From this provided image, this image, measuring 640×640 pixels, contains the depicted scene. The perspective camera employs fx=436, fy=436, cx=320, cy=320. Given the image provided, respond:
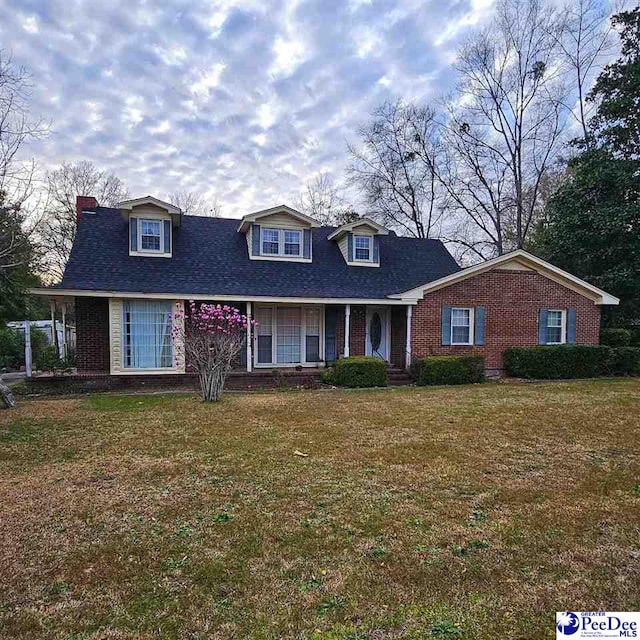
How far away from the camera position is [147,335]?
40.5ft

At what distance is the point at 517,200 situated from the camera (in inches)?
970

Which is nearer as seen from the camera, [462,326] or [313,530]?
[313,530]

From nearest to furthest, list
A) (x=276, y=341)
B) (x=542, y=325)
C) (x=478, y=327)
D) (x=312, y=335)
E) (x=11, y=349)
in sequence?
(x=276, y=341)
(x=478, y=327)
(x=312, y=335)
(x=542, y=325)
(x=11, y=349)

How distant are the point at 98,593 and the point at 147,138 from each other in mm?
15057

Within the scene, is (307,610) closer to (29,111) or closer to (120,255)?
(29,111)

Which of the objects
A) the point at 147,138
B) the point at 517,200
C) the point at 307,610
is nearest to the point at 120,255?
the point at 147,138

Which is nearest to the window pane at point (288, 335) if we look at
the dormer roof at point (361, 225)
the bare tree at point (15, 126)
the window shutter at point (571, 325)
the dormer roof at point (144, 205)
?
the dormer roof at point (361, 225)

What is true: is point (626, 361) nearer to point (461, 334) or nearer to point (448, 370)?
point (461, 334)

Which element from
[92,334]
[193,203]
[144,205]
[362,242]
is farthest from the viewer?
[193,203]

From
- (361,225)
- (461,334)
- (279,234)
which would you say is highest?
(361,225)

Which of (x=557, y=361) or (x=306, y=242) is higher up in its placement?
(x=306, y=242)

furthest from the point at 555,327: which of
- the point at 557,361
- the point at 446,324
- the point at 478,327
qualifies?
the point at 446,324

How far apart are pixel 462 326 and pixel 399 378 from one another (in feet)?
9.56

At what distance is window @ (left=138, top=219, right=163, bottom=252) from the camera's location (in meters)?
13.5
